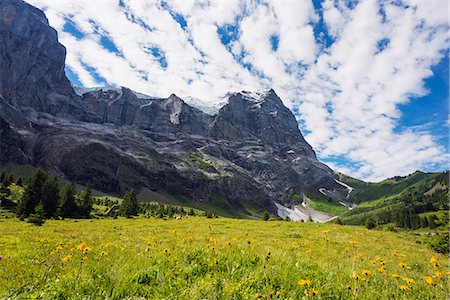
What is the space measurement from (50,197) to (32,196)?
11.4ft

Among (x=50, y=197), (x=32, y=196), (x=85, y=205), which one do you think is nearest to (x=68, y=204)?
(x=50, y=197)

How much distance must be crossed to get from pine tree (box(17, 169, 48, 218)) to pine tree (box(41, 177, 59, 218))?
81cm

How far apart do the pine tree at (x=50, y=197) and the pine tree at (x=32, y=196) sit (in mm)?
813

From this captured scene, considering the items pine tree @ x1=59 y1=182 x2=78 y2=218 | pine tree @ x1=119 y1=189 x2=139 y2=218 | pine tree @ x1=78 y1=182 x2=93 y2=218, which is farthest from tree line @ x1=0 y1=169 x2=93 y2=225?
pine tree @ x1=119 y1=189 x2=139 y2=218

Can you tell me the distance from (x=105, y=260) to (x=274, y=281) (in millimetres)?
4396

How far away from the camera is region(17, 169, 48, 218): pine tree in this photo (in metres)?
57.2

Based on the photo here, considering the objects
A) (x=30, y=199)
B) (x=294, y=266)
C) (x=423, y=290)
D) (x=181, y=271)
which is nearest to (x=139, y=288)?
(x=181, y=271)

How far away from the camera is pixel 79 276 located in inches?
214

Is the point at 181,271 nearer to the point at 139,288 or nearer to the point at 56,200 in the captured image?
the point at 139,288

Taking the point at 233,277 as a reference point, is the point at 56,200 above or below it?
below

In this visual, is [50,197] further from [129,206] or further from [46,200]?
[129,206]

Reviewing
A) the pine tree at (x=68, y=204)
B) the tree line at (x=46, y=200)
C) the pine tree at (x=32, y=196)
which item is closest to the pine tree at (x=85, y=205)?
the tree line at (x=46, y=200)

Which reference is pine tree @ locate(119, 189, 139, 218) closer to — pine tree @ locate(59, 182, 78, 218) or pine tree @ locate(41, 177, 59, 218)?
Result: pine tree @ locate(59, 182, 78, 218)

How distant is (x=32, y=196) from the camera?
59562mm
